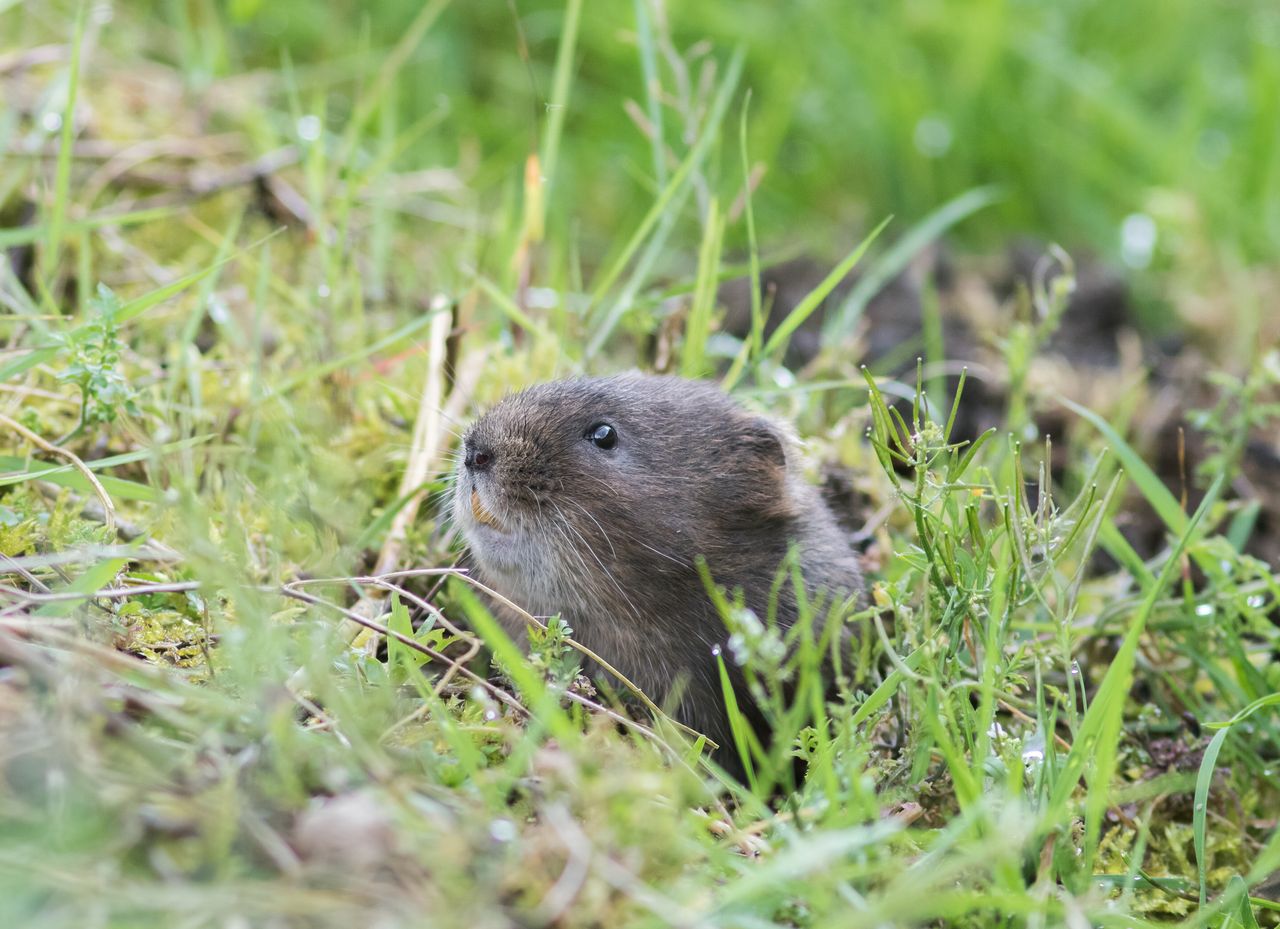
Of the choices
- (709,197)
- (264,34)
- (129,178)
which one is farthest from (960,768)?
(264,34)

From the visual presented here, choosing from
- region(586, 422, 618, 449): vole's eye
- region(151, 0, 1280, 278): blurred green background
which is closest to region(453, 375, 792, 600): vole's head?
region(586, 422, 618, 449): vole's eye

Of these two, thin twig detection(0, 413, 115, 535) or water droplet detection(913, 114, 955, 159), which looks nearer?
thin twig detection(0, 413, 115, 535)

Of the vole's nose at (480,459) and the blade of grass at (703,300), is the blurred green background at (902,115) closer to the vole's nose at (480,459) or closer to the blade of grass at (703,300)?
the blade of grass at (703,300)

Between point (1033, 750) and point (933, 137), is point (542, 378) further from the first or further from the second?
point (933, 137)

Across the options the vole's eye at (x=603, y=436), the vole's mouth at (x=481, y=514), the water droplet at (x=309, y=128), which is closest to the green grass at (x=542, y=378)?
the water droplet at (x=309, y=128)

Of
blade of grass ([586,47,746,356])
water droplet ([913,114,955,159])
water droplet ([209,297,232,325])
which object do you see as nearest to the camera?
blade of grass ([586,47,746,356])

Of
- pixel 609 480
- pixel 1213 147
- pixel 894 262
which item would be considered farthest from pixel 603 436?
pixel 1213 147

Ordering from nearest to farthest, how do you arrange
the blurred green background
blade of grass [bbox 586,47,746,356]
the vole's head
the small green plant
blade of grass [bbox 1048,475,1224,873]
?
Answer: blade of grass [bbox 1048,475,1224,873] < the small green plant < the vole's head < blade of grass [bbox 586,47,746,356] < the blurred green background

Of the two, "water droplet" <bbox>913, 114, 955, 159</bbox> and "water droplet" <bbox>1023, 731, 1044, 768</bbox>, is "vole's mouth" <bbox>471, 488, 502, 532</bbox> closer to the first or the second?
"water droplet" <bbox>1023, 731, 1044, 768</bbox>
